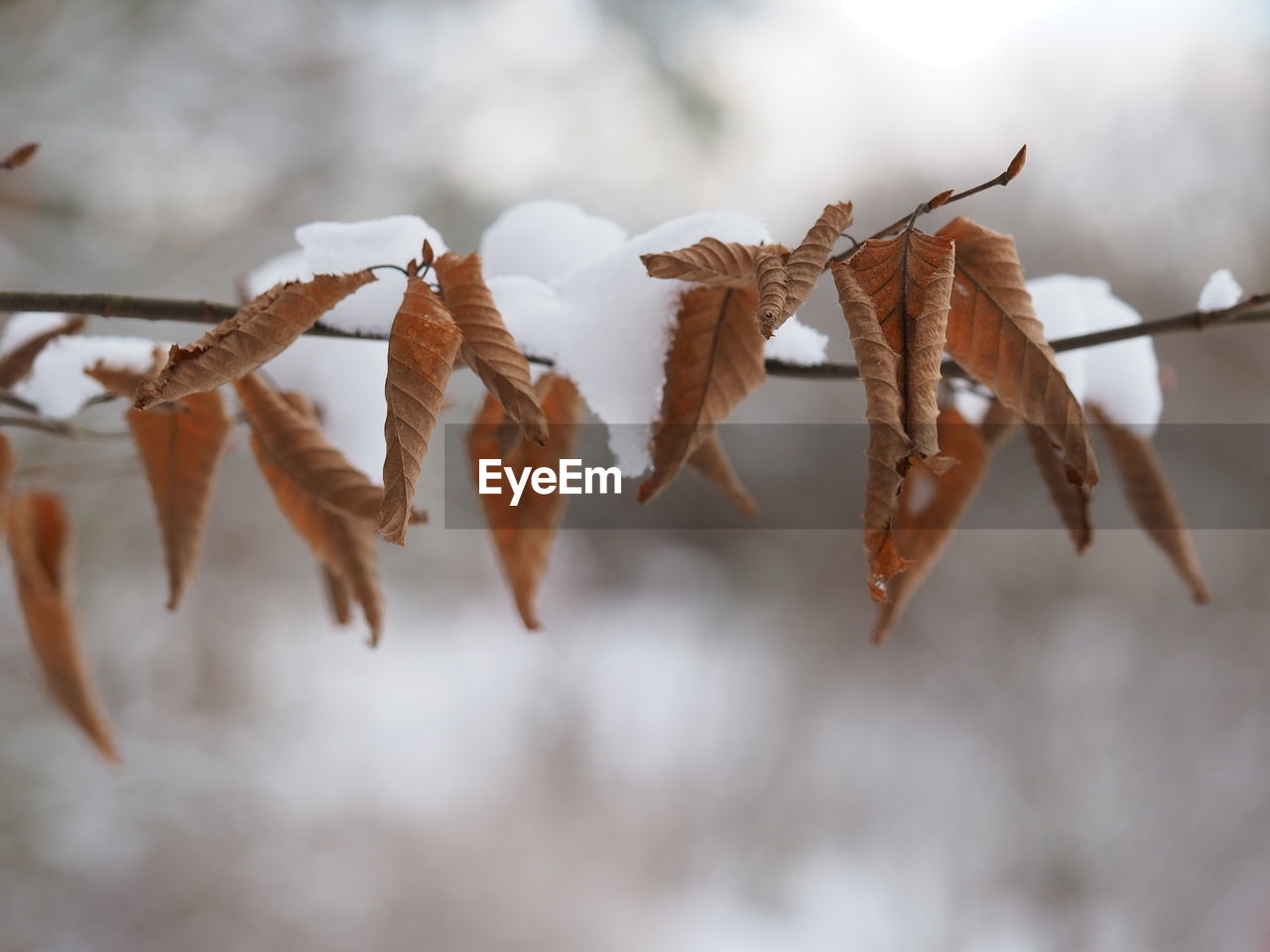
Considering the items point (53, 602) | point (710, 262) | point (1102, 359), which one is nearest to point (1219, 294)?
point (1102, 359)

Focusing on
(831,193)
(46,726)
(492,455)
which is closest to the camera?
(492,455)

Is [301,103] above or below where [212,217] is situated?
above

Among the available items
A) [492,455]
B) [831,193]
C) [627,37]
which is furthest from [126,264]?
[492,455]

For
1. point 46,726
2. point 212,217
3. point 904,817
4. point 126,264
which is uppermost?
point 212,217

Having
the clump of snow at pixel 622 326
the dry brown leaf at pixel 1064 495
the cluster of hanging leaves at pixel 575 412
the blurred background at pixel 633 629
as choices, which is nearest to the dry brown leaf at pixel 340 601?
the cluster of hanging leaves at pixel 575 412

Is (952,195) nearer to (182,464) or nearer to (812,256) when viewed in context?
(812,256)

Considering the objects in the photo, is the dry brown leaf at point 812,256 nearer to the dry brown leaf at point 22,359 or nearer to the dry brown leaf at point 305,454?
the dry brown leaf at point 305,454

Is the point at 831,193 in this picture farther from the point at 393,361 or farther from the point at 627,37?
the point at 393,361
